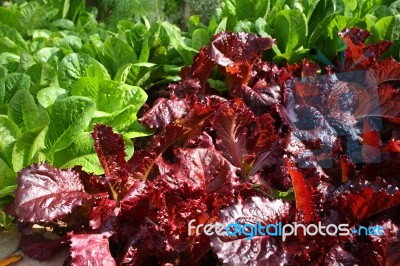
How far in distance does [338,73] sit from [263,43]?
1.40ft

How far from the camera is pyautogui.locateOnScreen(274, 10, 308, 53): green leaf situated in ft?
9.79

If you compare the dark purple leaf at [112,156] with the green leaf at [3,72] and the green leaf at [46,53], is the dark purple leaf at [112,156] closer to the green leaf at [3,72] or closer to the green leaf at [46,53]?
the green leaf at [3,72]

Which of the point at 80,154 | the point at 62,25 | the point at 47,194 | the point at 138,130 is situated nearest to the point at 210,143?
the point at 138,130

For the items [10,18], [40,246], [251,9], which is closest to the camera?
[40,246]

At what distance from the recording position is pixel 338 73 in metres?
2.78

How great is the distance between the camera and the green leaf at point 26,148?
2.16 metres

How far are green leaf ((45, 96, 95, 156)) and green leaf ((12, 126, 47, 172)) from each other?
82mm

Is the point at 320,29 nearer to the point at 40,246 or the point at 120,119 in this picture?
the point at 120,119

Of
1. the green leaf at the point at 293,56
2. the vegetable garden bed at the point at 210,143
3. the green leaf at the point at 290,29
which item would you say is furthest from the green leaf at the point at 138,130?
the green leaf at the point at 290,29

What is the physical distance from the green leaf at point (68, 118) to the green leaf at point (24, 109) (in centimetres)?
8

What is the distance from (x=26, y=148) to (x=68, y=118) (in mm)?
214

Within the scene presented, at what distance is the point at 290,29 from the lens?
3.01 metres

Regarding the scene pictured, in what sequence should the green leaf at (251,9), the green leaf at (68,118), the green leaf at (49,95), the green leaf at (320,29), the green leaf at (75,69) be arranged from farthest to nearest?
the green leaf at (251,9) → the green leaf at (320,29) → the green leaf at (75,69) → the green leaf at (49,95) → the green leaf at (68,118)

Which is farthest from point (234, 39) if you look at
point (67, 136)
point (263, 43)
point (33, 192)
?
point (33, 192)
